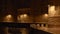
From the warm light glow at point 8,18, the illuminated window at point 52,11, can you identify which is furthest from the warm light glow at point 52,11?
the warm light glow at point 8,18

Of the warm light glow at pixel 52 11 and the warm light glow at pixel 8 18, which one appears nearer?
the warm light glow at pixel 52 11

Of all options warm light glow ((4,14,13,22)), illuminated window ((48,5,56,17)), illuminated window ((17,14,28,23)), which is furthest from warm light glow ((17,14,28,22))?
illuminated window ((48,5,56,17))

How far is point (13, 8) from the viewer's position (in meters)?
9.45

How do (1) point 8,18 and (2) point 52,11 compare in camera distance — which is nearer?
(2) point 52,11

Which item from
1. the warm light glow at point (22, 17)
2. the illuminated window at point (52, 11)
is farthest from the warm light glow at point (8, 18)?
the illuminated window at point (52, 11)

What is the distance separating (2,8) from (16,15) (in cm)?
120

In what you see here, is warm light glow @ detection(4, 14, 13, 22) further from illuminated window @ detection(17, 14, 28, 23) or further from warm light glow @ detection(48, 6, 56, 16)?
warm light glow @ detection(48, 6, 56, 16)

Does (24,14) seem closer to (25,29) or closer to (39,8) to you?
(39,8)

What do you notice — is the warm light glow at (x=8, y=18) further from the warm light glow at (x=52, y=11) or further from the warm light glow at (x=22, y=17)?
the warm light glow at (x=52, y=11)

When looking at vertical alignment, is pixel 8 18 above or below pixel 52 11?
below

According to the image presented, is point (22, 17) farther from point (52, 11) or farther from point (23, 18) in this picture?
point (52, 11)

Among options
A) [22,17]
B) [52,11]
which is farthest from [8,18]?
[52,11]

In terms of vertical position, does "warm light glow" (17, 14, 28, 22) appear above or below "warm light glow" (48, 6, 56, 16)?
below

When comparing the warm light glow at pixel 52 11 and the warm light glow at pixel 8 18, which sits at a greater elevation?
the warm light glow at pixel 52 11
